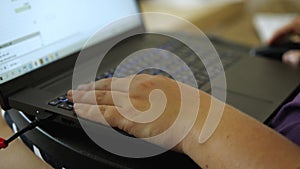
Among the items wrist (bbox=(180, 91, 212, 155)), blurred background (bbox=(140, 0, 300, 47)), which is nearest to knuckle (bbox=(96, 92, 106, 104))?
wrist (bbox=(180, 91, 212, 155))

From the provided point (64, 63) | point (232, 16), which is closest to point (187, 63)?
point (64, 63)

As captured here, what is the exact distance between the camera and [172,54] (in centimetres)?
72

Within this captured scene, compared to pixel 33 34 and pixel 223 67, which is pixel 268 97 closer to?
pixel 223 67

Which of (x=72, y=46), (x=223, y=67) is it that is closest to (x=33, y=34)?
(x=72, y=46)

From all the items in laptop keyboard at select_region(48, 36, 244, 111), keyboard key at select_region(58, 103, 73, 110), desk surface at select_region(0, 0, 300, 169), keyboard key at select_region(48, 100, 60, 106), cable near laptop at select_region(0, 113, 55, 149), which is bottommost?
desk surface at select_region(0, 0, 300, 169)

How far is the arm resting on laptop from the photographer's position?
420 mm

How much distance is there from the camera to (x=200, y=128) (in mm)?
442

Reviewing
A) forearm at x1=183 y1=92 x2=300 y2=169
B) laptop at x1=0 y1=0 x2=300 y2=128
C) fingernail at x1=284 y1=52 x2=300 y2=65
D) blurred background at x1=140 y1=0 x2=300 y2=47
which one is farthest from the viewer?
blurred background at x1=140 y1=0 x2=300 y2=47

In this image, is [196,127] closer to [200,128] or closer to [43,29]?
[200,128]

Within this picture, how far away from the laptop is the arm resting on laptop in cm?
4

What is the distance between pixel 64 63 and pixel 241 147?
1.05 ft

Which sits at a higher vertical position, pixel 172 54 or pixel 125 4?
pixel 125 4

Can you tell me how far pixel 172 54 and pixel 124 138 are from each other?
11.9 inches

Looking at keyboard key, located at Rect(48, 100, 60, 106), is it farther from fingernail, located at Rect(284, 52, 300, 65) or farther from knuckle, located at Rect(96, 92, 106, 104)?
fingernail, located at Rect(284, 52, 300, 65)
